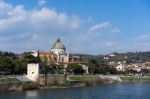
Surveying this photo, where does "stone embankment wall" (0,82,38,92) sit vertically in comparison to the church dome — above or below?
below

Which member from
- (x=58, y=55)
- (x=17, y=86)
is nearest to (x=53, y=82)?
(x=17, y=86)

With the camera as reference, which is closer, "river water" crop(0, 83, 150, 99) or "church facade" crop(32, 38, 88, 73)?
"river water" crop(0, 83, 150, 99)

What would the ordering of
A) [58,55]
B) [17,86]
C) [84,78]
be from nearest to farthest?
[17,86]
[84,78]
[58,55]

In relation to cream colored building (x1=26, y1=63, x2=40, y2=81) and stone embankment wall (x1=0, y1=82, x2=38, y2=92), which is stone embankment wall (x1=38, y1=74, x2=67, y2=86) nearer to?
cream colored building (x1=26, y1=63, x2=40, y2=81)

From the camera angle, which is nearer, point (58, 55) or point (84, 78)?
point (84, 78)

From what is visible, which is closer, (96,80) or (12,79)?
(12,79)

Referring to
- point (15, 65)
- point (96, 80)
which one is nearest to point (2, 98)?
point (15, 65)

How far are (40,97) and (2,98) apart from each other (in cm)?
508

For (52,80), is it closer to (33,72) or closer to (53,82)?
(53,82)

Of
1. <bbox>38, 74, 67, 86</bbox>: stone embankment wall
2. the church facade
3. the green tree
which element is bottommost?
<bbox>38, 74, 67, 86</bbox>: stone embankment wall

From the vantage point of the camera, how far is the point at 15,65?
83625 mm

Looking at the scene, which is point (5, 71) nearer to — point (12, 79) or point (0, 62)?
point (0, 62)

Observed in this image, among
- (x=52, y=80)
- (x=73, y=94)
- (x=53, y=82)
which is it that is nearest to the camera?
(x=73, y=94)

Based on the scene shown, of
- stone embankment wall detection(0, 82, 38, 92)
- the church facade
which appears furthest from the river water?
the church facade
